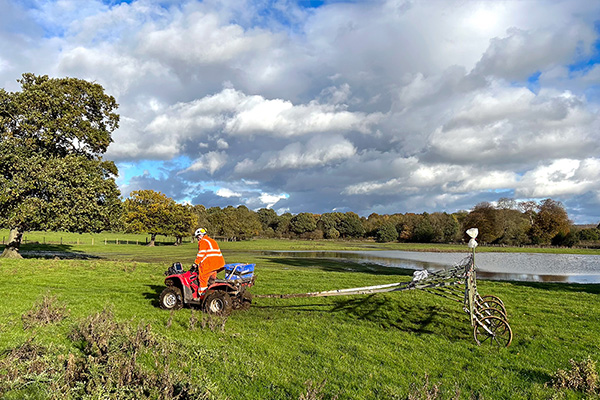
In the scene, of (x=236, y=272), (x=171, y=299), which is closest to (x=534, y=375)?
(x=236, y=272)

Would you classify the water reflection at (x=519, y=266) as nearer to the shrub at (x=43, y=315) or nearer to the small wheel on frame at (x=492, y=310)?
the small wheel on frame at (x=492, y=310)

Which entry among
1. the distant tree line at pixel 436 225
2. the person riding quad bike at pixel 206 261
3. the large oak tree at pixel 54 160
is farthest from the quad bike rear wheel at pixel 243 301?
the distant tree line at pixel 436 225

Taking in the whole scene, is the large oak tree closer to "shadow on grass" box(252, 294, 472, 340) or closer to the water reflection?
"shadow on grass" box(252, 294, 472, 340)

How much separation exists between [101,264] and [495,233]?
86968 millimetres

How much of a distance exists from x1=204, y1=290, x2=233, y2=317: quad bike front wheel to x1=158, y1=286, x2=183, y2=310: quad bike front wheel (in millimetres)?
1259

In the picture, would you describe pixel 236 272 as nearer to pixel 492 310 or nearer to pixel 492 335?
pixel 492 335

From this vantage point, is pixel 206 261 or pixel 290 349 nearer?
pixel 290 349

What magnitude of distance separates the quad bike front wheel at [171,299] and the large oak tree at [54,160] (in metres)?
14.9

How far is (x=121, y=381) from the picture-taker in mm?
5613

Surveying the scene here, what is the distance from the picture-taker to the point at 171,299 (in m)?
11.9

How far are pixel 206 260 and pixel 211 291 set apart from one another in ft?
3.16

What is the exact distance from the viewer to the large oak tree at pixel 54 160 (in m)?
22.7

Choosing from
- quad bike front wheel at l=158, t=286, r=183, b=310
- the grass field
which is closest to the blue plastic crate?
the grass field

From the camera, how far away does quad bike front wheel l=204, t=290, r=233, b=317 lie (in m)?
10.8
